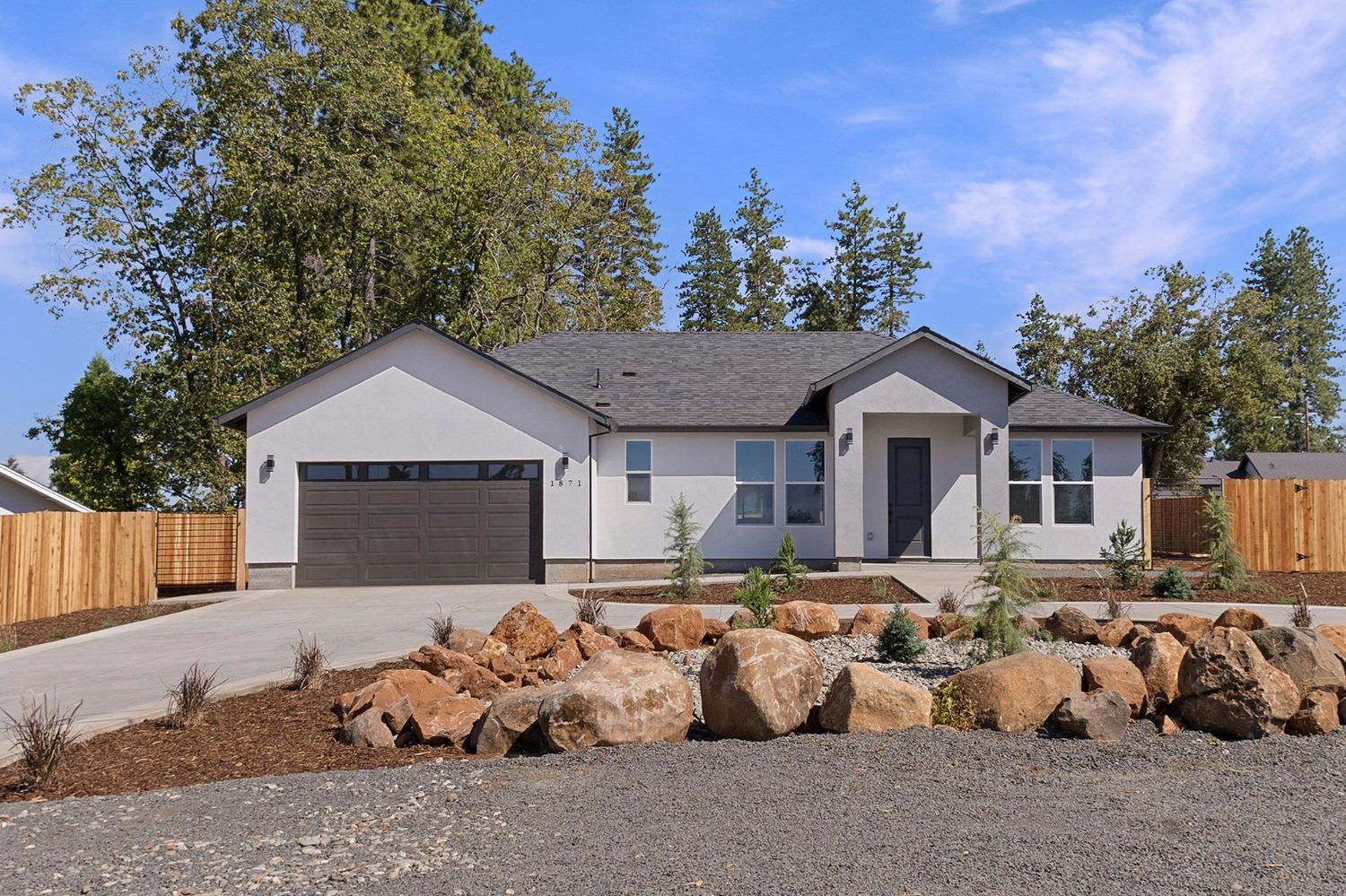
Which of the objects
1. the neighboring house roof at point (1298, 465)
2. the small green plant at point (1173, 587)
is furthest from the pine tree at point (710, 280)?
the small green plant at point (1173, 587)

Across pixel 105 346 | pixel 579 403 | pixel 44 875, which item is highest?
pixel 105 346

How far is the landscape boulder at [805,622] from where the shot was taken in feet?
32.7

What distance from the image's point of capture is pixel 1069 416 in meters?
19.8

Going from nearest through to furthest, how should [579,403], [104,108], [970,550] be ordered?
[579,403]
[970,550]
[104,108]

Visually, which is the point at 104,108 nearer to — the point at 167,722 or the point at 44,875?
the point at 167,722

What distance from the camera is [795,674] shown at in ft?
20.5

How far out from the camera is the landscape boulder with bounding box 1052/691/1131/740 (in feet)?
19.5

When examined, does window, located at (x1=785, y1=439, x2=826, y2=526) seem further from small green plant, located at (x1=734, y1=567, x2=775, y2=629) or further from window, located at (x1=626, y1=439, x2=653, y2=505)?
small green plant, located at (x1=734, y1=567, x2=775, y2=629)

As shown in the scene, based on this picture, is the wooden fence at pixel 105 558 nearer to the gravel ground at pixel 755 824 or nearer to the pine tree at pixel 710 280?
the gravel ground at pixel 755 824

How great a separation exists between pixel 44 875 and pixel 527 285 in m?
28.9

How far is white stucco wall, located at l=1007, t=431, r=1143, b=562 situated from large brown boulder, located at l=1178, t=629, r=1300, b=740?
13871 millimetres

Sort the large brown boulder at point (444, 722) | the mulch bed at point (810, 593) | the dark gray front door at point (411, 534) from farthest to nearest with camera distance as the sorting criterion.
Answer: the dark gray front door at point (411, 534), the mulch bed at point (810, 593), the large brown boulder at point (444, 722)

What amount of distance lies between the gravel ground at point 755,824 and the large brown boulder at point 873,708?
0.13 m

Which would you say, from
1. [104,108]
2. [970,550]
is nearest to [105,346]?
[104,108]
